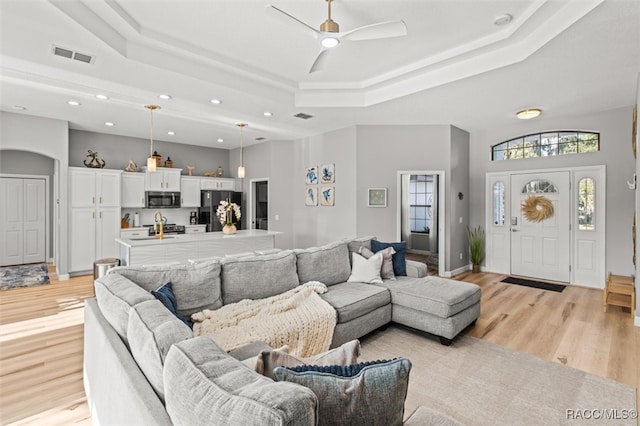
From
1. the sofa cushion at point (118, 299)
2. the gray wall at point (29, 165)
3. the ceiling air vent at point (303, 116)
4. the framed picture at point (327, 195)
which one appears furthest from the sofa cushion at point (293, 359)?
the gray wall at point (29, 165)

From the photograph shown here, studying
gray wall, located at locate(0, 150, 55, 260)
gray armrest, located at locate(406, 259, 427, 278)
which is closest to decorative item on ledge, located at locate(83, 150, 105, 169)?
gray wall, located at locate(0, 150, 55, 260)

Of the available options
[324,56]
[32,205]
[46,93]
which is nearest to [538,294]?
[324,56]

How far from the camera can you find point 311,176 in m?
6.91

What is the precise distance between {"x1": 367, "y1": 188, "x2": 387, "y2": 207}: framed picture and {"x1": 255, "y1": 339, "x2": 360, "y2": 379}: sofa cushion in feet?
15.9

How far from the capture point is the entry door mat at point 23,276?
207 inches

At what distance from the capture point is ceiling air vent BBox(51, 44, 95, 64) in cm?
300

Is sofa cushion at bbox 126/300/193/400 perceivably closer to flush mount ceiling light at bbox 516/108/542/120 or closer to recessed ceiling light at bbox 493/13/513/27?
recessed ceiling light at bbox 493/13/513/27

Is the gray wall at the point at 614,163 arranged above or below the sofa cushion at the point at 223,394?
above

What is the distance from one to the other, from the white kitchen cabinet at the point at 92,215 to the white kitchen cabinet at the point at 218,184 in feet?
6.19

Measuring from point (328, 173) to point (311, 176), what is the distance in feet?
1.75

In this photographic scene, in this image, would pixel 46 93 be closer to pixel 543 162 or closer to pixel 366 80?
pixel 366 80

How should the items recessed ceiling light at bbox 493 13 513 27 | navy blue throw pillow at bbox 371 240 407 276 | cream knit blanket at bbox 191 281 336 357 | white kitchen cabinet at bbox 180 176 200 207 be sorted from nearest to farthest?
cream knit blanket at bbox 191 281 336 357 → recessed ceiling light at bbox 493 13 513 27 → navy blue throw pillow at bbox 371 240 407 276 → white kitchen cabinet at bbox 180 176 200 207

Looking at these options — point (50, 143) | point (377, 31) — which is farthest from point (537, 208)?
point (50, 143)

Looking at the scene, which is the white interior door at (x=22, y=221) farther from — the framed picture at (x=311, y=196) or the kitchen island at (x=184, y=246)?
the framed picture at (x=311, y=196)
